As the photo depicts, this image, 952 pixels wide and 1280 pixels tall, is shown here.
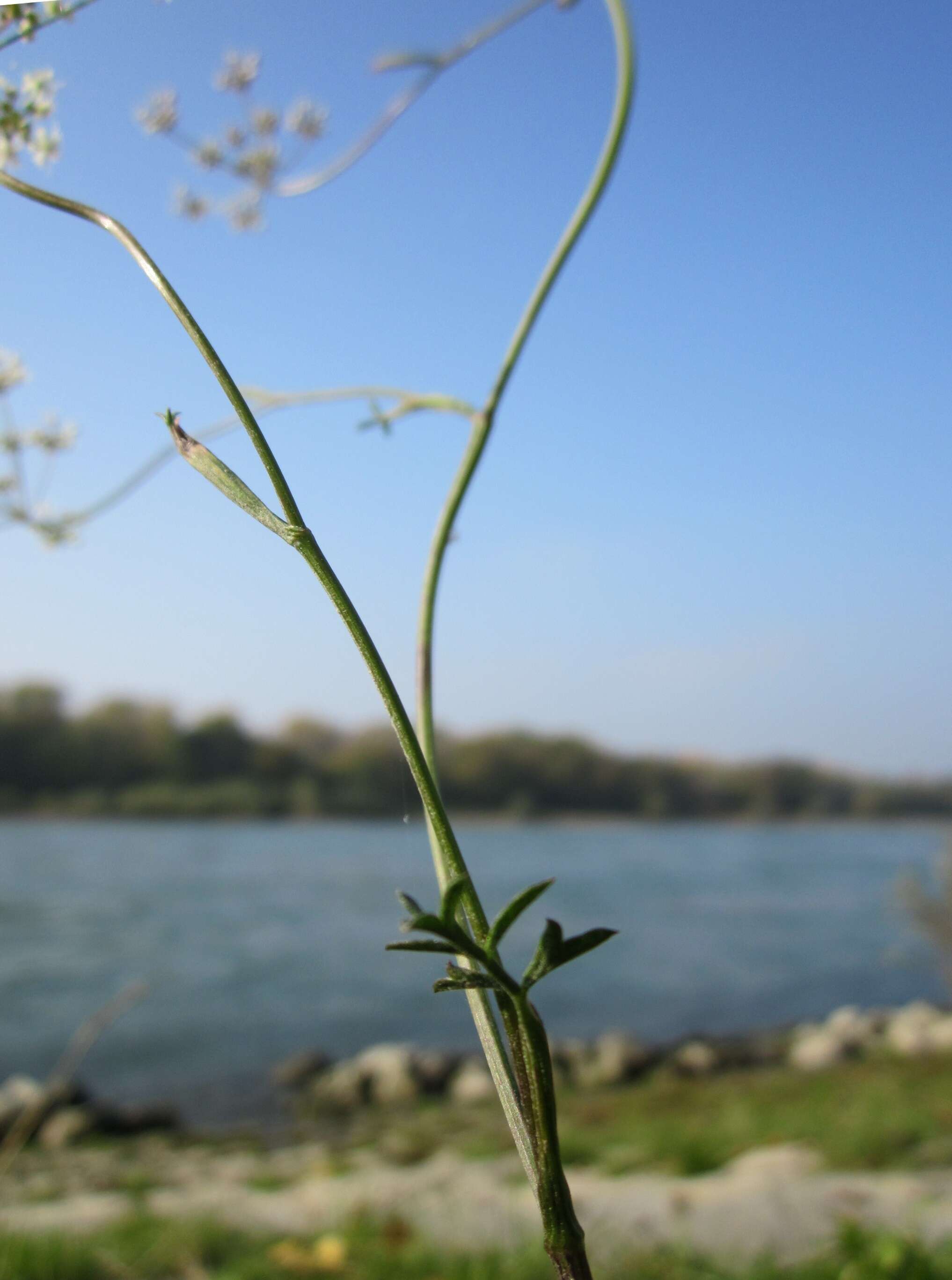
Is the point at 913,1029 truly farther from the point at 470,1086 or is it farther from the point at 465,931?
the point at 465,931

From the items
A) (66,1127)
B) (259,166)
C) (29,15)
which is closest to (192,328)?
(29,15)

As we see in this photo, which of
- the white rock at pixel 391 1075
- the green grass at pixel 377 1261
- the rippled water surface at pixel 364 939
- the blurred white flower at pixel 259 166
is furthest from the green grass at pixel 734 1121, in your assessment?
the blurred white flower at pixel 259 166

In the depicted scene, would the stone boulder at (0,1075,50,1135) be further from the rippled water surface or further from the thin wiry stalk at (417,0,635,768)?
the thin wiry stalk at (417,0,635,768)

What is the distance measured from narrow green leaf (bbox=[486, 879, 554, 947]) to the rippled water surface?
152 inches

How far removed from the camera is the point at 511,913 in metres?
0.13

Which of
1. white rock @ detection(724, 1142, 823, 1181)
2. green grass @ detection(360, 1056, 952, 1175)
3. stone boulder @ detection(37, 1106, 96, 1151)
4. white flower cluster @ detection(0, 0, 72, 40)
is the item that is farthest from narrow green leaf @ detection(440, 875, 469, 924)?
stone boulder @ detection(37, 1106, 96, 1151)

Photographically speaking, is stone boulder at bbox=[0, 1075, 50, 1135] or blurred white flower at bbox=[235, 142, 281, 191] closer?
blurred white flower at bbox=[235, 142, 281, 191]

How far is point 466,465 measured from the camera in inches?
11.3

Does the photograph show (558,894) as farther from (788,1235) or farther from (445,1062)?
(788,1235)

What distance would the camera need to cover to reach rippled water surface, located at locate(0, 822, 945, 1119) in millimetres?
5012

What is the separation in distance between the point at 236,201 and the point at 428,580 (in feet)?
1.71

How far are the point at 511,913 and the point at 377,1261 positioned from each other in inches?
66.3

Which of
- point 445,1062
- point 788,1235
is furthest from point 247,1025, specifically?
point 788,1235

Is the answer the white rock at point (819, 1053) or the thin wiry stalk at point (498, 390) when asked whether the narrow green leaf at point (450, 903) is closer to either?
the thin wiry stalk at point (498, 390)
